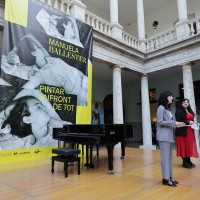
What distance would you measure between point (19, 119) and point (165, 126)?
4.47 metres

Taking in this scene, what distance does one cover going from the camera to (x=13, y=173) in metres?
4.81

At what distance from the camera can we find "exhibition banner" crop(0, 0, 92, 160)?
6160 millimetres

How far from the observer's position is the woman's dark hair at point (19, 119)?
6.12 meters

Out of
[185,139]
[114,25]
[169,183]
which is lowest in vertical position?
[169,183]

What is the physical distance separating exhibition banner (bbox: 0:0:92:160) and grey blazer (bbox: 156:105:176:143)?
169 inches

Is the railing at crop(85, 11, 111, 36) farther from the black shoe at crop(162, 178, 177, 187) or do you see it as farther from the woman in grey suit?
the black shoe at crop(162, 178, 177, 187)

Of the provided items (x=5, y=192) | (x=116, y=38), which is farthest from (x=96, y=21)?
(x=5, y=192)

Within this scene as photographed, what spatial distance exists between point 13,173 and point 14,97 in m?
2.37

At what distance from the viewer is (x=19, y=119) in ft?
20.6

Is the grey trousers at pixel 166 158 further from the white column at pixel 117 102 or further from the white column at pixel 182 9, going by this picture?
the white column at pixel 182 9

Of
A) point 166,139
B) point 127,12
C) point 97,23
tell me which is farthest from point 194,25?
point 166,139

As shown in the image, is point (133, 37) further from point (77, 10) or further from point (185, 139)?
point (185, 139)

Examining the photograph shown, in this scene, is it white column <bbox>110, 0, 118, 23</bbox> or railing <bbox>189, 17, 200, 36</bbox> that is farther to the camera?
white column <bbox>110, 0, 118, 23</bbox>

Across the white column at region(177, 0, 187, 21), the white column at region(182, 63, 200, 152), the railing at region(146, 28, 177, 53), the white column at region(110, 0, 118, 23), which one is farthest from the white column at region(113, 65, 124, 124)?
the white column at region(177, 0, 187, 21)
